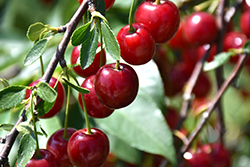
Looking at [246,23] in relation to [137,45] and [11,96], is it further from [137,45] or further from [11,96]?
[11,96]

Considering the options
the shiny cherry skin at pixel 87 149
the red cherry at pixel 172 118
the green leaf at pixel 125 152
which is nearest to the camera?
the shiny cherry skin at pixel 87 149

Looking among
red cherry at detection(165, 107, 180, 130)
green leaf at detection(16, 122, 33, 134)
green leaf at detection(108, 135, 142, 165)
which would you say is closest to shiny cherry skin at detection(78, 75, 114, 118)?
green leaf at detection(16, 122, 33, 134)

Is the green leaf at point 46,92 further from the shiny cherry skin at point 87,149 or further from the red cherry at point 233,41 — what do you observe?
the red cherry at point 233,41

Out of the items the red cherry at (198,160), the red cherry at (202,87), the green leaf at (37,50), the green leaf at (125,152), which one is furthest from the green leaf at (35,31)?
the red cherry at (202,87)

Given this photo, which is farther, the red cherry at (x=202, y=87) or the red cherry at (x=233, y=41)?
the red cherry at (x=202, y=87)

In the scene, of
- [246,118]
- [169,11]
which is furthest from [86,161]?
[246,118]

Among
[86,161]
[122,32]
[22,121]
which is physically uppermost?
[122,32]

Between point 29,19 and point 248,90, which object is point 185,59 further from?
point 29,19
